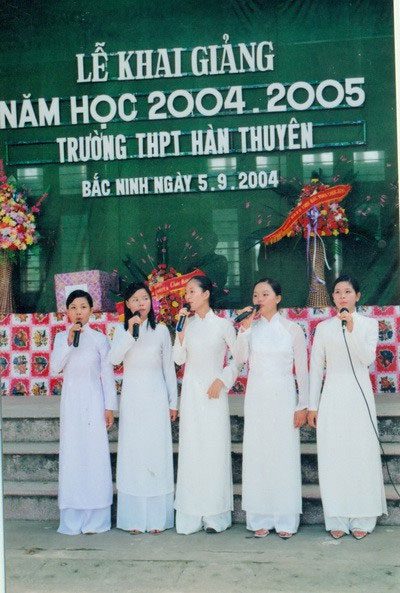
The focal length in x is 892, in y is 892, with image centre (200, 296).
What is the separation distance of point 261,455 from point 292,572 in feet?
2.84

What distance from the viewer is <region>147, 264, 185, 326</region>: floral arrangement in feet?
23.4

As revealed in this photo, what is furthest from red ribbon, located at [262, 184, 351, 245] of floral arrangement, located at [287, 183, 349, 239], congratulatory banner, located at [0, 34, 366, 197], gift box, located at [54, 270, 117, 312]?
gift box, located at [54, 270, 117, 312]

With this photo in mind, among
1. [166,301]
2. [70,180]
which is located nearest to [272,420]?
[166,301]

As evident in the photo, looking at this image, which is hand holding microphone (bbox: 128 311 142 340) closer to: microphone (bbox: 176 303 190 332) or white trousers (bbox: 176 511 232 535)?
microphone (bbox: 176 303 190 332)

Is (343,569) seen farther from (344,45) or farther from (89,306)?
(344,45)

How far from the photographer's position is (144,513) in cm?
540

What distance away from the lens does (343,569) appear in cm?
456

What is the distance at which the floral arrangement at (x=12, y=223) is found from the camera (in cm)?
738

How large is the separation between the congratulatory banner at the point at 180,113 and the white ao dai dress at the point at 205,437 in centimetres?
279

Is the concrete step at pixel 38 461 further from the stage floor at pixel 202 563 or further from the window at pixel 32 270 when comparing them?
the window at pixel 32 270

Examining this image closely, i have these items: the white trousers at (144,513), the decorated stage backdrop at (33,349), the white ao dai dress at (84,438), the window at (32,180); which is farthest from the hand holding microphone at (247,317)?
the window at (32,180)

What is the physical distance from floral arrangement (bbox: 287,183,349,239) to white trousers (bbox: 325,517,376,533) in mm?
2767

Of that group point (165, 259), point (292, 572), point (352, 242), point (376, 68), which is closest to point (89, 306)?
point (292, 572)

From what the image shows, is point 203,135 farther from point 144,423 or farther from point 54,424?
point 144,423
